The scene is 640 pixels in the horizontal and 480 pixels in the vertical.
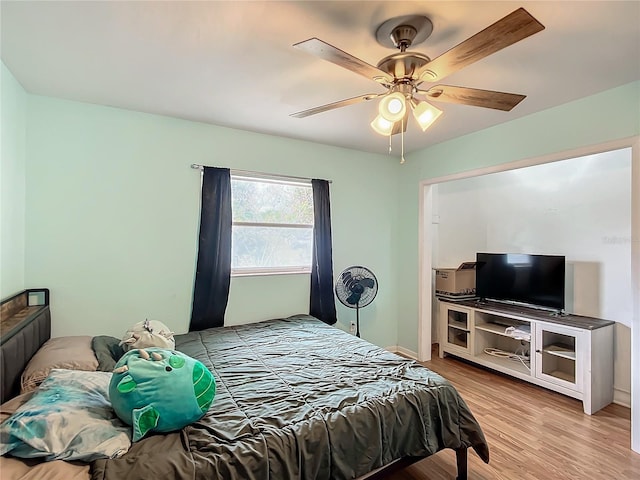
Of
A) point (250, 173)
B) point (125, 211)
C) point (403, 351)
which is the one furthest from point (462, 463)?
point (125, 211)

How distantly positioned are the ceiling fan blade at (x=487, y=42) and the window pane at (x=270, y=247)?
220 cm

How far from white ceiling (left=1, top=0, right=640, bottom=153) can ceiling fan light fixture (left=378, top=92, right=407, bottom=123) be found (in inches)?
14.0

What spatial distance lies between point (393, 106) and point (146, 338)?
2017mm

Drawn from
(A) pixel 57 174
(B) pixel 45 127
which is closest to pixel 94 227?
(A) pixel 57 174

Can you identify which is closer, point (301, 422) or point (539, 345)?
point (301, 422)

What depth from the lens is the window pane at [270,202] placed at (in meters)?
3.33

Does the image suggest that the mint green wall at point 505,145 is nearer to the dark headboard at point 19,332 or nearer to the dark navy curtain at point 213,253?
the dark navy curtain at point 213,253

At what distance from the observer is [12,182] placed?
2209mm

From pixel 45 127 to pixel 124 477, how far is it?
2513 mm

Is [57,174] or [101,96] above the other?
[101,96]

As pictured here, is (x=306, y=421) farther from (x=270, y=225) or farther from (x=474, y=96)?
(x=270, y=225)

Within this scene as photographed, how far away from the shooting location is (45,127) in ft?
8.24

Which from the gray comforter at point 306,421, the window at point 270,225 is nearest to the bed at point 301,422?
the gray comforter at point 306,421

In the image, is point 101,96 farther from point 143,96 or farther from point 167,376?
point 167,376
